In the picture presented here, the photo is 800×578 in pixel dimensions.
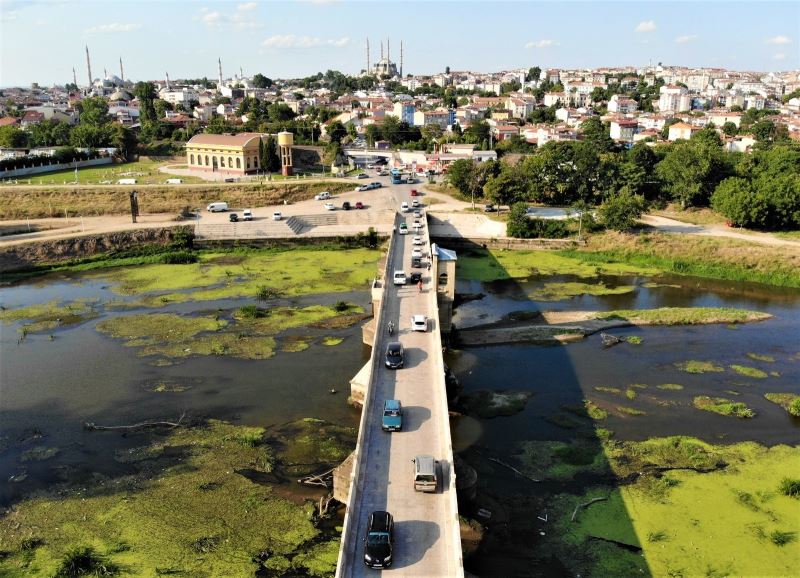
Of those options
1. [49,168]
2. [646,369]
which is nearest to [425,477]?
[646,369]

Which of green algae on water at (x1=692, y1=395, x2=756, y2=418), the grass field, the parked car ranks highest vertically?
the grass field

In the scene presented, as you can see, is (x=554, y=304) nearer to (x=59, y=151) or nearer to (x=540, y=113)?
(x=59, y=151)

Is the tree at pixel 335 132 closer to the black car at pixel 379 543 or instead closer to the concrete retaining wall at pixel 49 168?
the concrete retaining wall at pixel 49 168

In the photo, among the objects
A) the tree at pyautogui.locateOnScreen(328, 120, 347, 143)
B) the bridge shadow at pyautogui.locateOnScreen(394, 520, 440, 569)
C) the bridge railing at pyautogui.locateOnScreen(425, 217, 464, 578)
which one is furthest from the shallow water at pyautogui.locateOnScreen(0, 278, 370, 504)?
the tree at pyautogui.locateOnScreen(328, 120, 347, 143)

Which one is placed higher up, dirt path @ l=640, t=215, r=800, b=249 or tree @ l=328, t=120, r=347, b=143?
tree @ l=328, t=120, r=347, b=143

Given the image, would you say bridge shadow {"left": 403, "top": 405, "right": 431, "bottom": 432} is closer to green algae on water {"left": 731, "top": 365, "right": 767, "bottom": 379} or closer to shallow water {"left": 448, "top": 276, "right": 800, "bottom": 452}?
shallow water {"left": 448, "top": 276, "right": 800, "bottom": 452}

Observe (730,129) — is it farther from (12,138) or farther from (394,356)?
(12,138)

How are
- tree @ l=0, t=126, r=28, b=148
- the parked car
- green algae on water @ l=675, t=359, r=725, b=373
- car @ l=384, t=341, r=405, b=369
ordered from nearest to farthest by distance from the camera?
car @ l=384, t=341, r=405, b=369 → the parked car → green algae on water @ l=675, t=359, r=725, b=373 → tree @ l=0, t=126, r=28, b=148
